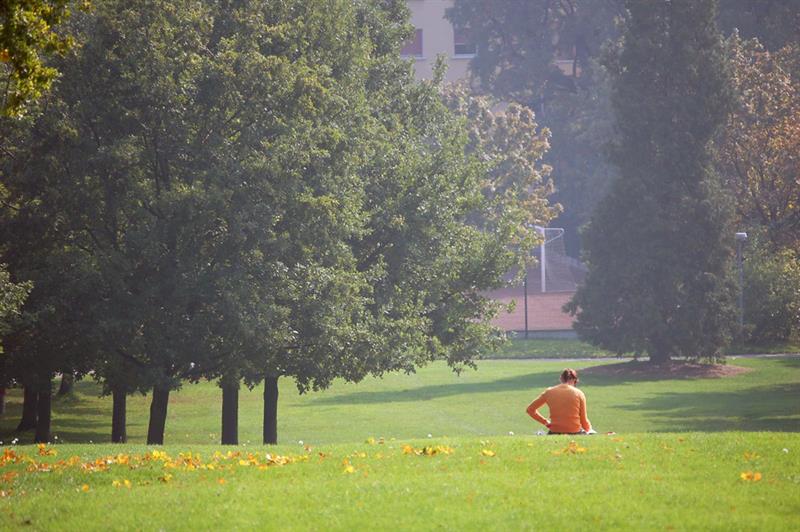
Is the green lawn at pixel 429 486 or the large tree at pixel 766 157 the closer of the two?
the green lawn at pixel 429 486

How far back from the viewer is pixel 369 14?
3288cm

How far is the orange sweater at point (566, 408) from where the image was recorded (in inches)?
642

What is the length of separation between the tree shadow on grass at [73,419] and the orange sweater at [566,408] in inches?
660

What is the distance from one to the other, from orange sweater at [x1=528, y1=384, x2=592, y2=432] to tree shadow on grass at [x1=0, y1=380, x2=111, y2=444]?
16753mm

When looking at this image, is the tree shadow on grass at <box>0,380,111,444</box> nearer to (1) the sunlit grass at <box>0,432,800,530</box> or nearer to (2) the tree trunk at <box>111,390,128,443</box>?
(2) the tree trunk at <box>111,390,128,443</box>

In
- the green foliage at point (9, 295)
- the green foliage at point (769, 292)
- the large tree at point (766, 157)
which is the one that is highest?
the large tree at point (766, 157)

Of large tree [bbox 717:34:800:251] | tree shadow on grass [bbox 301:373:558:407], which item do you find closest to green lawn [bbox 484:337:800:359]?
large tree [bbox 717:34:800:251]

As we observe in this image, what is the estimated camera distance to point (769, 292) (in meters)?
55.1

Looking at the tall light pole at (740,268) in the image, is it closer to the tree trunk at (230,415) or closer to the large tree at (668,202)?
the large tree at (668,202)

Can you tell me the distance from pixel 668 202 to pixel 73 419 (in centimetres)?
2488

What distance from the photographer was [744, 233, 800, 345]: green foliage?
2154 inches

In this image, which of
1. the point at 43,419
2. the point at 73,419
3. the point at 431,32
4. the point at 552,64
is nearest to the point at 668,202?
the point at 73,419

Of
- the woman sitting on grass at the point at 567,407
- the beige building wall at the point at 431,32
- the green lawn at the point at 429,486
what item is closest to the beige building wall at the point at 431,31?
the beige building wall at the point at 431,32

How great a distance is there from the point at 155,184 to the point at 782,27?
57.3 metres
